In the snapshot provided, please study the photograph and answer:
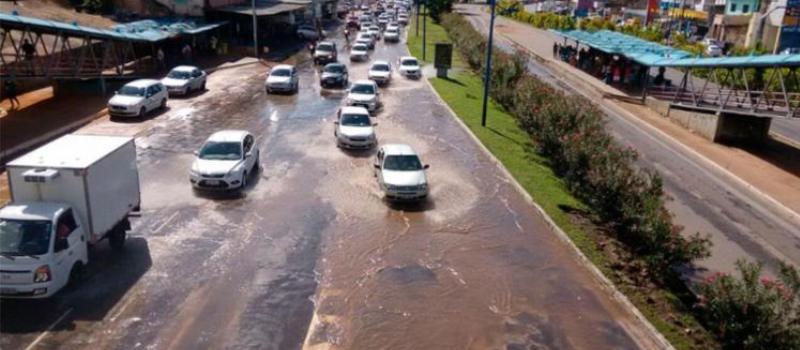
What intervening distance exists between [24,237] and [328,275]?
6541mm

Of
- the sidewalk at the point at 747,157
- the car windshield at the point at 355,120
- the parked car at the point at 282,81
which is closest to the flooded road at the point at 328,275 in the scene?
the car windshield at the point at 355,120

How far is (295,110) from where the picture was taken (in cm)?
3491

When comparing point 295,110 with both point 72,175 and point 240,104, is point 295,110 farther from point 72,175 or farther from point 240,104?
point 72,175

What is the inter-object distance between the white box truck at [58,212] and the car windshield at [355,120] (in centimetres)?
1275

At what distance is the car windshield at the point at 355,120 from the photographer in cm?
2795

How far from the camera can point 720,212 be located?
22906 millimetres

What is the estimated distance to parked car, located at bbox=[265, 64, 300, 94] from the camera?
3903 centimetres

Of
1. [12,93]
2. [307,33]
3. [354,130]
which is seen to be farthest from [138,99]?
[307,33]

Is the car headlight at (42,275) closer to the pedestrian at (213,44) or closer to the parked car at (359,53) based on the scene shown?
the pedestrian at (213,44)

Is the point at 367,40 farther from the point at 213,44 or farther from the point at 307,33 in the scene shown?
the point at 213,44

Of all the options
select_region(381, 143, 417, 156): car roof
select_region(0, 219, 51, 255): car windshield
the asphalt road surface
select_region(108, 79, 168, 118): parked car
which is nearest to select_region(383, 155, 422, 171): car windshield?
select_region(381, 143, 417, 156): car roof

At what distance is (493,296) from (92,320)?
8.56 meters

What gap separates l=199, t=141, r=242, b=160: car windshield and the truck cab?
7.68m

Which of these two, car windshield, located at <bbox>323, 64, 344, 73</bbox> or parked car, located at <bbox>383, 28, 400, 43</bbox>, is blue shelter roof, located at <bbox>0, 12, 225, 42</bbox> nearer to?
car windshield, located at <bbox>323, 64, 344, 73</bbox>
